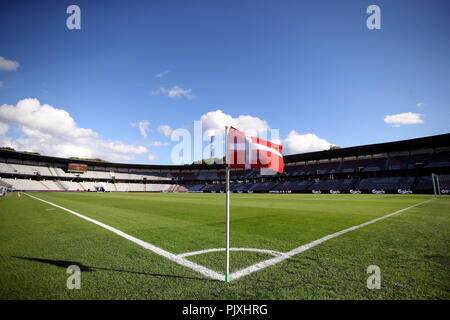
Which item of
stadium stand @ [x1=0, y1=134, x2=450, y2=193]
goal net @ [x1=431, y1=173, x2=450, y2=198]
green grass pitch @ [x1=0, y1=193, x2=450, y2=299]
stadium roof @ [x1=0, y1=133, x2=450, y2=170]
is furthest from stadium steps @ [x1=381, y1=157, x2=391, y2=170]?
green grass pitch @ [x1=0, y1=193, x2=450, y2=299]

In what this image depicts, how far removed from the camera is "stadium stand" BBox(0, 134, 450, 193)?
41812 mm

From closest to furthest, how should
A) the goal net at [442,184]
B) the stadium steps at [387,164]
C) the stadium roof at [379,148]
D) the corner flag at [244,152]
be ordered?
1. the corner flag at [244,152]
2. the goal net at [442,184]
3. the stadium roof at [379,148]
4. the stadium steps at [387,164]

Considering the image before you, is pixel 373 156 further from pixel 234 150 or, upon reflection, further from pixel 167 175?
pixel 167 175

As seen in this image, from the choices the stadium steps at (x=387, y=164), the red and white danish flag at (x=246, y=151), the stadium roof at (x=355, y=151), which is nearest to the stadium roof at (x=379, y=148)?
the stadium roof at (x=355, y=151)

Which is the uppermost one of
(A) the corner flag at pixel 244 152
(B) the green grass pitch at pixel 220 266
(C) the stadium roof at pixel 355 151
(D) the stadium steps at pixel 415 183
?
(C) the stadium roof at pixel 355 151

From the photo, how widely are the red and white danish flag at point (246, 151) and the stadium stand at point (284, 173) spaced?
48644 mm

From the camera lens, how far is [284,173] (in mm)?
62531

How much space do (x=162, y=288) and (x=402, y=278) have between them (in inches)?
132

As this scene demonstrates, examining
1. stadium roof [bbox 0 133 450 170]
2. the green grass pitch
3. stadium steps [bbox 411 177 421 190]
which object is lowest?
stadium steps [bbox 411 177 421 190]

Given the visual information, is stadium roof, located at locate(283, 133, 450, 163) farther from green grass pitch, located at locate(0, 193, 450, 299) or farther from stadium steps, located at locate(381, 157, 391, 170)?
green grass pitch, located at locate(0, 193, 450, 299)

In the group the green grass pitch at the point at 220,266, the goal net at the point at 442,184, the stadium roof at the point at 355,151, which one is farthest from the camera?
the stadium roof at the point at 355,151

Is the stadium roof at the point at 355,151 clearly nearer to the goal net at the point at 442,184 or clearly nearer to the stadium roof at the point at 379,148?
the stadium roof at the point at 379,148

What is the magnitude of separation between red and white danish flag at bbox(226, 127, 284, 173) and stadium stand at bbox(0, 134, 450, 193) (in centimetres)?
4864

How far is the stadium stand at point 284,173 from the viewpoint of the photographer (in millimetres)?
41812
